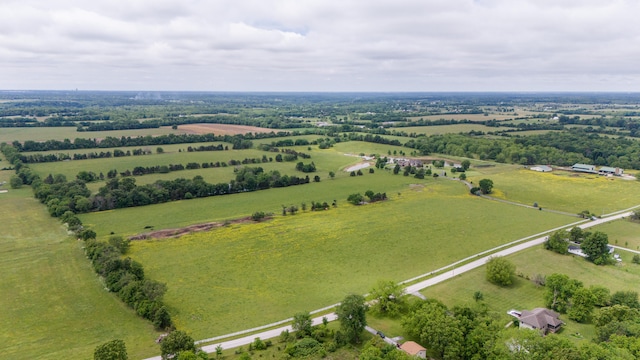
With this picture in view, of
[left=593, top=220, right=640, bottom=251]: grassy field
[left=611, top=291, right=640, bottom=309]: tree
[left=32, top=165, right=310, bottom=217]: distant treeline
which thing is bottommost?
[left=593, top=220, right=640, bottom=251]: grassy field

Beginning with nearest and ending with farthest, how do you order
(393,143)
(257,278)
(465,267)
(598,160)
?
(257,278), (465,267), (598,160), (393,143)

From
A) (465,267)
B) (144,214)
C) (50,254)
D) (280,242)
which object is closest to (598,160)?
(465,267)

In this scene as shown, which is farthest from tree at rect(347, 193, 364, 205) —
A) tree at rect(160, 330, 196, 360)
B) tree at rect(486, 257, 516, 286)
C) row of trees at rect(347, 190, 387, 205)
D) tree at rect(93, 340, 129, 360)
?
tree at rect(93, 340, 129, 360)

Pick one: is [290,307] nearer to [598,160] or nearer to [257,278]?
[257,278]

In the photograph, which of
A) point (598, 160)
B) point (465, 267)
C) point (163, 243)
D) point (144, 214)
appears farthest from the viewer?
point (598, 160)

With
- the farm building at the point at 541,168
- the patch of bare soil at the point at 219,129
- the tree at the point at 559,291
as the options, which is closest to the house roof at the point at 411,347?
the tree at the point at 559,291

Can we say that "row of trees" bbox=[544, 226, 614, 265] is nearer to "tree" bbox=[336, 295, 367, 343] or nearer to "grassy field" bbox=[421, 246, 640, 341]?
"grassy field" bbox=[421, 246, 640, 341]

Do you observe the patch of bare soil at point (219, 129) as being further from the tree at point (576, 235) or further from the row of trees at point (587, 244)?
the tree at point (576, 235)
